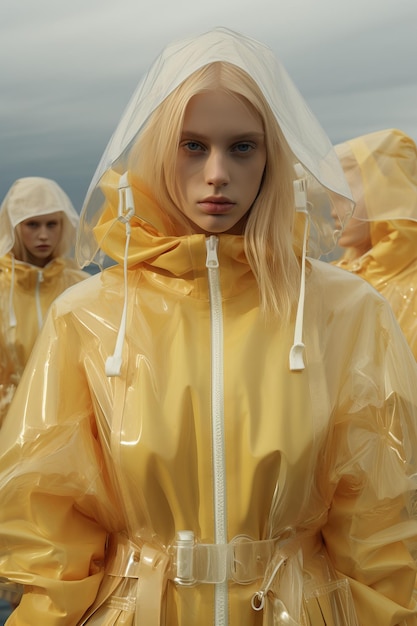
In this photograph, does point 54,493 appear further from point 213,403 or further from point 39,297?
point 39,297

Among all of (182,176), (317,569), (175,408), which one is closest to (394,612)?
(317,569)

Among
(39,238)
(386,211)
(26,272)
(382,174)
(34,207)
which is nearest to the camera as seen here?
(386,211)

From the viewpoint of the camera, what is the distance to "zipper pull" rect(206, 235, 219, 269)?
2406 millimetres

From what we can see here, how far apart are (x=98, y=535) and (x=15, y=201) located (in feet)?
16.1

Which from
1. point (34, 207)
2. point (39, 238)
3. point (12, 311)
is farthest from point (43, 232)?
point (12, 311)

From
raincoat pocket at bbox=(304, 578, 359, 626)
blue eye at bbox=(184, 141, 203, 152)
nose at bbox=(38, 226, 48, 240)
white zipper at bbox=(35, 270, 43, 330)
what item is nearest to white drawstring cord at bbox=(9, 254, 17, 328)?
white zipper at bbox=(35, 270, 43, 330)

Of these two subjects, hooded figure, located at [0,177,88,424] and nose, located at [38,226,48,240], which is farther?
nose, located at [38,226,48,240]

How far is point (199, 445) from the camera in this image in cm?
233

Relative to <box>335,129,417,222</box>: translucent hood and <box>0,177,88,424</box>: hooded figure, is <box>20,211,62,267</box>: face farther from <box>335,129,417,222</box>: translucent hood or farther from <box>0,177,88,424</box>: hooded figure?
<box>335,129,417,222</box>: translucent hood

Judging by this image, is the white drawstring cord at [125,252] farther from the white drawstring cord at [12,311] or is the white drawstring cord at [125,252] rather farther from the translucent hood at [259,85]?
the white drawstring cord at [12,311]

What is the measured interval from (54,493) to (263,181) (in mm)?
792

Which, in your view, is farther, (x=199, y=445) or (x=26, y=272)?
(x=26, y=272)

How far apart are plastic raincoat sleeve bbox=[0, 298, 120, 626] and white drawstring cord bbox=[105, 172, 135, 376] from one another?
0.43ft

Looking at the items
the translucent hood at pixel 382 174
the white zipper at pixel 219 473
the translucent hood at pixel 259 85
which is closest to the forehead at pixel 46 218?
the translucent hood at pixel 382 174
